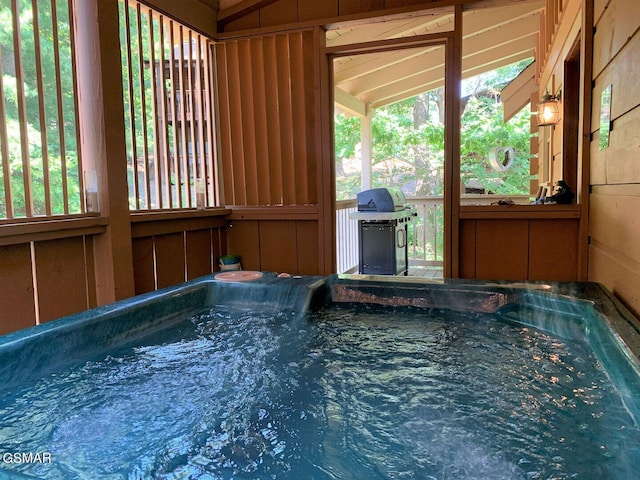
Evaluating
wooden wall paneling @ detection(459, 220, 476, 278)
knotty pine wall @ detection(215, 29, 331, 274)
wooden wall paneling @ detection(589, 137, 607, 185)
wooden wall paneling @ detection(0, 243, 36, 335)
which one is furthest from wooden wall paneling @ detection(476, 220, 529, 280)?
wooden wall paneling @ detection(0, 243, 36, 335)

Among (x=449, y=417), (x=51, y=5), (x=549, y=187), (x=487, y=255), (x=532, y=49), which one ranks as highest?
(x=532, y=49)

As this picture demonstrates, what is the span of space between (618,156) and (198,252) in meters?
A: 2.73

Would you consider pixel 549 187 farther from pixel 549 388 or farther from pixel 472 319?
pixel 549 388

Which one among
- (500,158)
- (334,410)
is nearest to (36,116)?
(334,410)

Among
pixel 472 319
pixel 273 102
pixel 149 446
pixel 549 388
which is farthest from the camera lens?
pixel 273 102

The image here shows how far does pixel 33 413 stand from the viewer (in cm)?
136

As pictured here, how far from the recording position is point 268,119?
364cm

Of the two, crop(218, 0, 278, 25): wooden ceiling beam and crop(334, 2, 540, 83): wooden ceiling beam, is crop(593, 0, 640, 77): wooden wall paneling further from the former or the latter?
crop(218, 0, 278, 25): wooden ceiling beam

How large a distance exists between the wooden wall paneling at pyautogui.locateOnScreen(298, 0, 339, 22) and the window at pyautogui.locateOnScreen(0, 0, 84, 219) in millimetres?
1588

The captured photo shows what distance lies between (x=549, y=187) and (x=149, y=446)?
394 cm

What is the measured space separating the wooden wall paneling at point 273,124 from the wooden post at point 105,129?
3.97 ft

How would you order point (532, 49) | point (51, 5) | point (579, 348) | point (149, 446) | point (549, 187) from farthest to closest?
point (532, 49)
point (549, 187)
point (51, 5)
point (579, 348)
point (149, 446)

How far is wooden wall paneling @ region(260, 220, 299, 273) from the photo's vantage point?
3695 mm

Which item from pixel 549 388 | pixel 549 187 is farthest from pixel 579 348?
pixel 549 187
